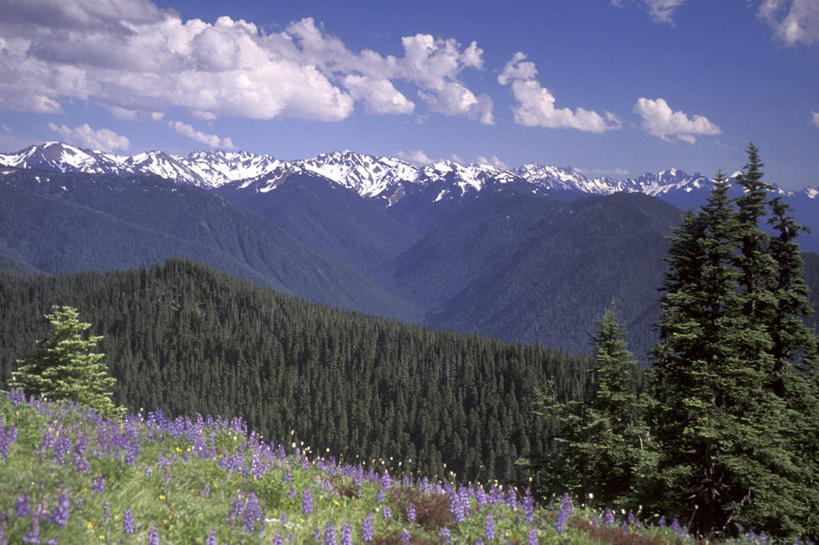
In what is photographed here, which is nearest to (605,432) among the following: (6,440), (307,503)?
(307,503)

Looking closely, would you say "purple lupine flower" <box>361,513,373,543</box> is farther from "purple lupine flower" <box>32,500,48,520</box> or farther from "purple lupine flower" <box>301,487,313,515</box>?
"purple lupine flower" <box>32,500,48,520</box>

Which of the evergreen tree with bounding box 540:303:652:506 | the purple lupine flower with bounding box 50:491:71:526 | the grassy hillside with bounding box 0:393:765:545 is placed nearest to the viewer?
the purple lupine flower with bounding box 50:491:71:526

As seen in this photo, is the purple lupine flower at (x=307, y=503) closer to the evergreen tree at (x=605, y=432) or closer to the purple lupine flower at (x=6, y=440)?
the purple lupine flower at (x=6, y=440)

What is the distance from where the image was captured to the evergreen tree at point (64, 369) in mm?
33562

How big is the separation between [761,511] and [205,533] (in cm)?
1785

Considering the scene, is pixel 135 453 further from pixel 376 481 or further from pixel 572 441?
pixel 572 441

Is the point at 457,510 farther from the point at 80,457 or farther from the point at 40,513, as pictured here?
the point at 80,457

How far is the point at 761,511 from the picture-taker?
1725 cm

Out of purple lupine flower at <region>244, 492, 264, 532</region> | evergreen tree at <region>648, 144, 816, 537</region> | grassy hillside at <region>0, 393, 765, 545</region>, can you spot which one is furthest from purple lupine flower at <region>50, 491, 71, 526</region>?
evergreen tree at <region>648, 144, 816, 537</region>

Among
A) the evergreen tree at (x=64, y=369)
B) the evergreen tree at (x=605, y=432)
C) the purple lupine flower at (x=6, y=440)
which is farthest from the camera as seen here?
the evergreen tree at (x=64, y=369)

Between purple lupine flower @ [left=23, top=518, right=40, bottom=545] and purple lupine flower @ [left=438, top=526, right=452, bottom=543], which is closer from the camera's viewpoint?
purple lupine flower @ [left=23, top=518, right=40, bottom=545]

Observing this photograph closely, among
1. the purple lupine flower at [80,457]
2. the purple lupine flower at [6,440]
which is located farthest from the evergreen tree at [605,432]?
the purple lupine flower at [6,440]

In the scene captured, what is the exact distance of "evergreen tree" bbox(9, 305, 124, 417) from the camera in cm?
3356

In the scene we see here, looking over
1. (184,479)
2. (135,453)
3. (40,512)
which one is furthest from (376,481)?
(40,512)
